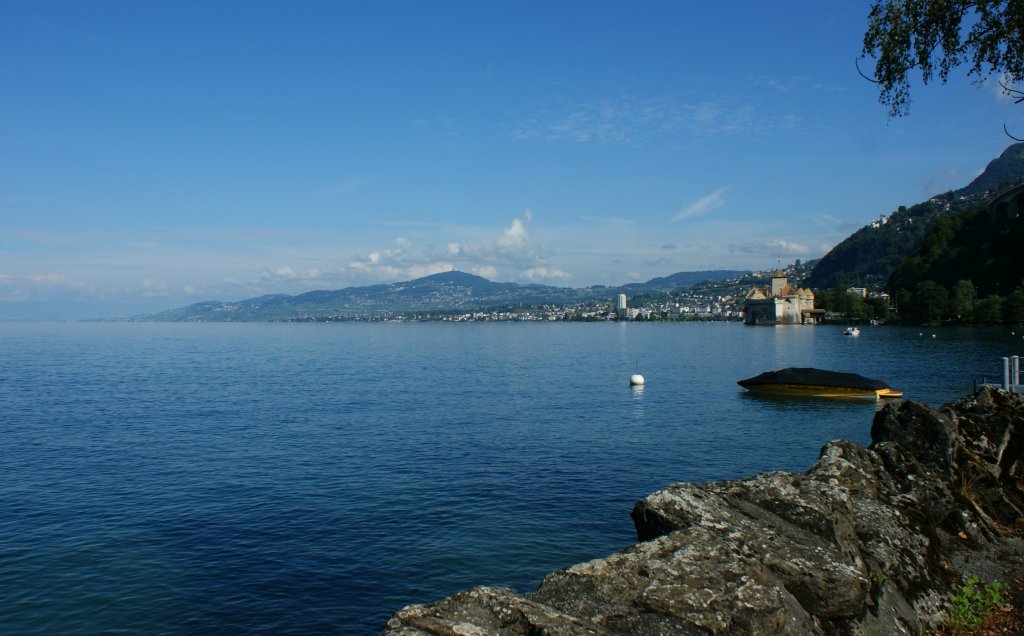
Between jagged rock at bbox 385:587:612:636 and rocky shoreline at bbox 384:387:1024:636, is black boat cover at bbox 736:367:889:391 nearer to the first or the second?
rocky shoreline at bbox 384:387:1024:636

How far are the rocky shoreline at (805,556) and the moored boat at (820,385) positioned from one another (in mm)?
47200

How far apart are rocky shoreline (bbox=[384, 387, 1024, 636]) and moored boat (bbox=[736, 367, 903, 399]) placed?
47.2 meters

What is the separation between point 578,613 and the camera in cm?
848

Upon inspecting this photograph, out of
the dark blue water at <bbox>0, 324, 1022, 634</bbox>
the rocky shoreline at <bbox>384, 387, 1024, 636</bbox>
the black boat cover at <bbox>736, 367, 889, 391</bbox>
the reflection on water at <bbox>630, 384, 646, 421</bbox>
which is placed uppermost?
the rocky shoreline at <bbox>384, 387, 1024, 636</bbox>

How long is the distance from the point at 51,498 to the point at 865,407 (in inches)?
2069

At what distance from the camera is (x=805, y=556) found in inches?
392

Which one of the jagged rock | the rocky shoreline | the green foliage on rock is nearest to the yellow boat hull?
the rocky shoreline

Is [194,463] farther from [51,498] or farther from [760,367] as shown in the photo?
[760,367]

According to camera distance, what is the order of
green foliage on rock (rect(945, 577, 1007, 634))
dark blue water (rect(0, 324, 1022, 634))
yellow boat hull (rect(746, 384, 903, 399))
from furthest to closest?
1. yellow boat hull (rect(746, 384, 903, 399))
2. dark blue water (rect(0, 324, 1022, 634))
3. green foliage on rock (rect(945, 577, 1007, 634))

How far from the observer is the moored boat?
5966 cm

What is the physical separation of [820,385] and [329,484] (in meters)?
46.6

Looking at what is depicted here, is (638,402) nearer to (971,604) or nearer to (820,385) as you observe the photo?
(820,385)

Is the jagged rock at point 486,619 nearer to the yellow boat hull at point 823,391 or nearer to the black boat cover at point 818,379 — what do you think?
the yellow boat hull at point 823,391

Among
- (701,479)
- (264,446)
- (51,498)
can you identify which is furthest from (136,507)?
(701,479)
